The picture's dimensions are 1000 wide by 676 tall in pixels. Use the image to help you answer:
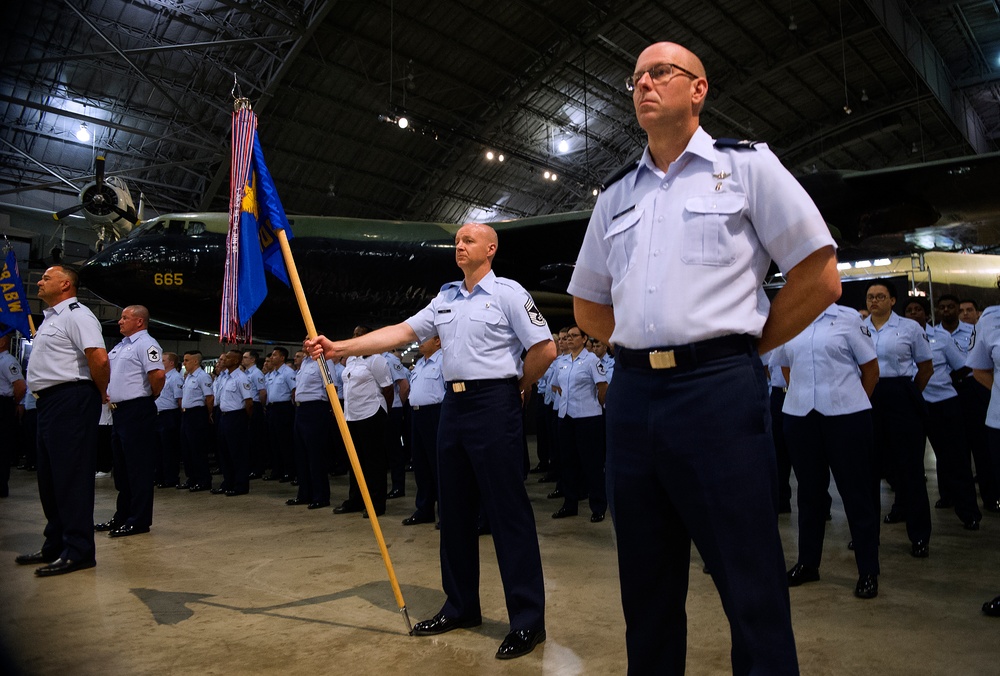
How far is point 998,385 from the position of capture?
319cm

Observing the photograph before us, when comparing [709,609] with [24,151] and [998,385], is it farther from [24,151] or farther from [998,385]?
[24,151]

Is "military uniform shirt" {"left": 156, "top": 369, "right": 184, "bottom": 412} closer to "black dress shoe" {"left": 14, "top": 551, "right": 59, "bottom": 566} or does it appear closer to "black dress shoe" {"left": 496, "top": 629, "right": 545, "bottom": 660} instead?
"black dress shoe" {"left": 14, "top": 551, "right": 59, "bottom": 566}

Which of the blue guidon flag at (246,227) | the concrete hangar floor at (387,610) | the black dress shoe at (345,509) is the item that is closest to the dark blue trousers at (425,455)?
the concrete hangar floor at (387,610)

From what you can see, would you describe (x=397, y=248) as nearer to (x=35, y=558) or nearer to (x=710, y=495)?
(x=35, y=558)

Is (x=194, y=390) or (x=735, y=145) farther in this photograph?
(x=194, y=390)

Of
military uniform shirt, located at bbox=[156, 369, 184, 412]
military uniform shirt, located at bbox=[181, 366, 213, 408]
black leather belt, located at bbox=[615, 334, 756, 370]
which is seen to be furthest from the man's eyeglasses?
military uniform shirt, located at bbox=[156, 369, 184, 412]

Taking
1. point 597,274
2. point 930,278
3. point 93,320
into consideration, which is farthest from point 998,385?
point 930,278

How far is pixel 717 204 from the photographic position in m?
1.49

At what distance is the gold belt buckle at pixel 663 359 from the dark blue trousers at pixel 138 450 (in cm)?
474

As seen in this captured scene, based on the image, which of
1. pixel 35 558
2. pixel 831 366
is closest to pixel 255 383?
pixel 35 558

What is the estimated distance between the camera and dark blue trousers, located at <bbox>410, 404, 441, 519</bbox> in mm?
5648

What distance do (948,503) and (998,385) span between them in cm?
306

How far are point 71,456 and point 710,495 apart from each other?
4036 millimetres

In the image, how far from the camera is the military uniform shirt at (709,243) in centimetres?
145
